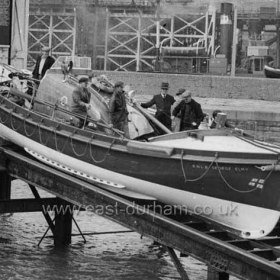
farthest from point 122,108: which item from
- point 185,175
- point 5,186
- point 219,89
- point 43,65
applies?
point 219,89

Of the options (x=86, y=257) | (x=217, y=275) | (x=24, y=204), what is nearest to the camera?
(x=217, y=275)

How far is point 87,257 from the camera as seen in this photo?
16.6m

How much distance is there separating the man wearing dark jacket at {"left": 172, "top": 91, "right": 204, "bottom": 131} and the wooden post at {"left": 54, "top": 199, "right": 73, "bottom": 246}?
237 centimetres

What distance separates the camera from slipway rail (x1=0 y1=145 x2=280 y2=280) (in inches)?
468

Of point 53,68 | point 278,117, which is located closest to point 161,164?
point 53,68

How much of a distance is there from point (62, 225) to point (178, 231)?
4591mm

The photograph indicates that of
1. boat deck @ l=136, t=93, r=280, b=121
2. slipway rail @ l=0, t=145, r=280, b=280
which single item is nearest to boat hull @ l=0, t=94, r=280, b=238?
slipway rail @ l=0, t=145, r=280, b=280

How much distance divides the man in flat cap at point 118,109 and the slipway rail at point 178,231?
1.18m

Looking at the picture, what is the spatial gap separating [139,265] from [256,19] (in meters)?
40.0

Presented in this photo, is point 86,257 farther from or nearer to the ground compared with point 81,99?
nearer to the ground

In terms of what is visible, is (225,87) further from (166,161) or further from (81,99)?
(166,161)

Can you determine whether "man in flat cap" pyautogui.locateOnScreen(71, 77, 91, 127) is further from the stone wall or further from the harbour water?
the stone wall

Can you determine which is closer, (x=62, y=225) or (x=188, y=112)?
(x=188, y=112)

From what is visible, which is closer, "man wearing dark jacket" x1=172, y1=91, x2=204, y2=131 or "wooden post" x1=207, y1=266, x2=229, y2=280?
"wooden post" x1=207, y1=266, x2=229, y2=280
